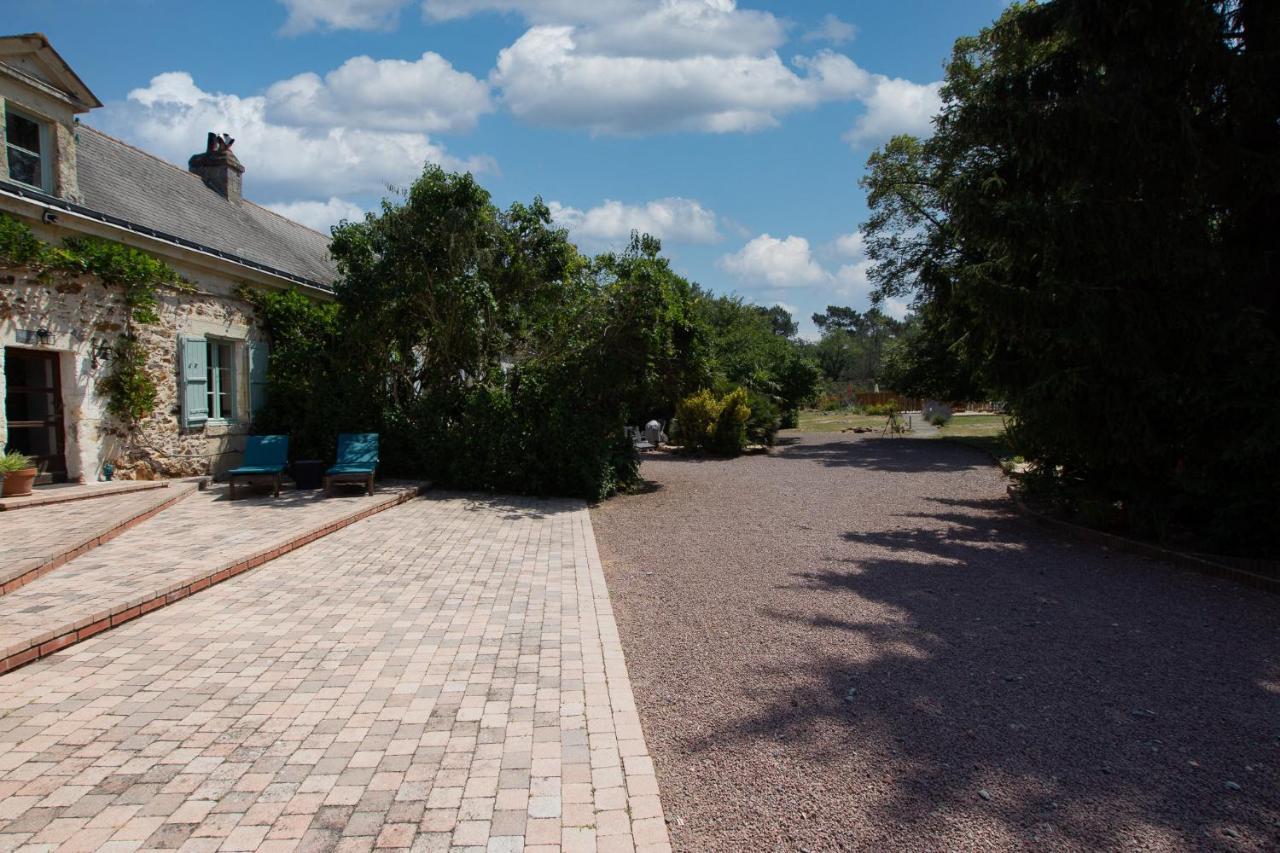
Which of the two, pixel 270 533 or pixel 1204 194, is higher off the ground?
pixel 1204 194

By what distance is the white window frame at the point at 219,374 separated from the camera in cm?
1242

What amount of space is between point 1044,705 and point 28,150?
13.2 meters

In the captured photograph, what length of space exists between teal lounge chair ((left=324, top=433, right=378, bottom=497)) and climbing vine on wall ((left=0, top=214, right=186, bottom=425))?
2.71 m

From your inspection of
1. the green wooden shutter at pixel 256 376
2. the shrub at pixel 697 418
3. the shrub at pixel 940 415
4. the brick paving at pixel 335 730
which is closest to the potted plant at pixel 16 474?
the green wooden shutter at pixel 256 376

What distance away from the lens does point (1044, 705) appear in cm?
423

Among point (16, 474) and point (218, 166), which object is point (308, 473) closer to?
point (16, 474)

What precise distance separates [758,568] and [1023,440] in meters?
4.25

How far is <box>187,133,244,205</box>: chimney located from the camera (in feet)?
51.7

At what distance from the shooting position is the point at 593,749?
12.0 ft

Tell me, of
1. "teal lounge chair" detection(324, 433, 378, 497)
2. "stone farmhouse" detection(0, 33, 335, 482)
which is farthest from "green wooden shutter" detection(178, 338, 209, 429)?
"teal lounge chair" detection(324, 433, 378, 497)

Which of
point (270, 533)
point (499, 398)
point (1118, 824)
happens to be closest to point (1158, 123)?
point (1118, 824)

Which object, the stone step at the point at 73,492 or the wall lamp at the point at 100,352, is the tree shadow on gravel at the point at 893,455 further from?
the wall lamp at the point at 100,352

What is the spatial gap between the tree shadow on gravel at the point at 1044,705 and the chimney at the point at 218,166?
49.1ft

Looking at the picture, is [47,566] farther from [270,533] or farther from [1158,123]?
[1158,123]
